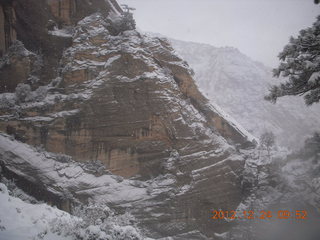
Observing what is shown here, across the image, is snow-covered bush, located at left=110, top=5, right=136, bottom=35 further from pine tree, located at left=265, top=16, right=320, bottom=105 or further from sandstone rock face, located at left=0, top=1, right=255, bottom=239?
pine tree, located at left=265, top=16, right=320, bottom=105

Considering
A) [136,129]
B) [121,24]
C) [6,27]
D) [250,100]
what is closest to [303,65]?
[136,129]

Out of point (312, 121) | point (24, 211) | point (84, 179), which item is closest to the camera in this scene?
point (24, 211)

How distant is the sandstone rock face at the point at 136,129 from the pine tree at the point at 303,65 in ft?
44.9

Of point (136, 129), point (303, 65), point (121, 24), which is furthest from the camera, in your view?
point (121, 24)

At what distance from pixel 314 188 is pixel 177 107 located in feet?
48.5

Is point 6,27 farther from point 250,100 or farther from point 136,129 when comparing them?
point 250,100

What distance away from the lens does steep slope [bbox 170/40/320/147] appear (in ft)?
214

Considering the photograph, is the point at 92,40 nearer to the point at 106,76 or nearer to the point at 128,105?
the point at 106,76

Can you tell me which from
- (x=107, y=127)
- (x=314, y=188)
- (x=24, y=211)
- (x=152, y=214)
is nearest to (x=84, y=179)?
(x=107, y=127)

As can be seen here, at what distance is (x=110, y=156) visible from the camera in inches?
757

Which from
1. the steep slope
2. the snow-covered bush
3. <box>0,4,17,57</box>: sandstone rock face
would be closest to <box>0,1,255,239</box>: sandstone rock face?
the snow-covered bush

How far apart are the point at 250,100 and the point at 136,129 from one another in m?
59.6

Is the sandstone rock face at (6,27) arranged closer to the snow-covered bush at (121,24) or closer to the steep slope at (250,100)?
the snow-covered bush at (121,24)

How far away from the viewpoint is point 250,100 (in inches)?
2862
